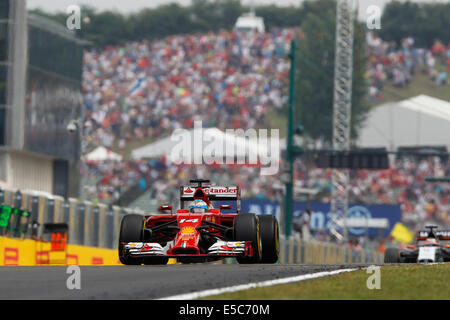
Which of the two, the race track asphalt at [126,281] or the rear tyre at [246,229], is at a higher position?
the rear tyre at [246,229]

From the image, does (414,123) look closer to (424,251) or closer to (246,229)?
(424,251)

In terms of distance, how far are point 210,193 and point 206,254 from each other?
5.97 ft

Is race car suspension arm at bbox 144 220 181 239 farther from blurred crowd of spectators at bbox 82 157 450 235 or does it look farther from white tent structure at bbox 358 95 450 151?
white tent structure at bbox 358 95 450 151

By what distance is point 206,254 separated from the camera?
16328 millimetres

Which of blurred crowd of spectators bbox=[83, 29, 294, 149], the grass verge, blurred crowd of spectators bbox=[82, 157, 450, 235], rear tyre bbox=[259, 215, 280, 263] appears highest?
blurred crowd of spectators bbox=[83, 29, 294, 149]

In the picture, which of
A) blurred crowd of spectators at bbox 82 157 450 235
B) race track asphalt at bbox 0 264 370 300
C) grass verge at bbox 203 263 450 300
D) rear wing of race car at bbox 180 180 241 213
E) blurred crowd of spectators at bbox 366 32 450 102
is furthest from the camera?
blurred crowd of spectators at bbox 366 32 450 102

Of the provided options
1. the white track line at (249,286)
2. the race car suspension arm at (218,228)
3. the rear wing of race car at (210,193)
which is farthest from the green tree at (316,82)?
the white track line at (249,286)

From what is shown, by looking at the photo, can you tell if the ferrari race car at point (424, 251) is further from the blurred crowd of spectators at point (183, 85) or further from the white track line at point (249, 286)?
the blurred crowd of spectators at point (183, 85)

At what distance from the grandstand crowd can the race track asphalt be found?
30922 mm

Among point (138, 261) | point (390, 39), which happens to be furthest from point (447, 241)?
point (390, 39)

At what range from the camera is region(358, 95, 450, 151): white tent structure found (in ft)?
182

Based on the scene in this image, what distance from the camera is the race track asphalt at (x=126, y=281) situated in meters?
10.4

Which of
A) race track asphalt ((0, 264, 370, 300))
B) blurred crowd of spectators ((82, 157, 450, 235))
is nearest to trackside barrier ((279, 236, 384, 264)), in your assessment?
blurred crowd of spectators ((82, 157, 450, 235))

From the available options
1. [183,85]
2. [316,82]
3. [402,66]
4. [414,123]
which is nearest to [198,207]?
[414,123]
